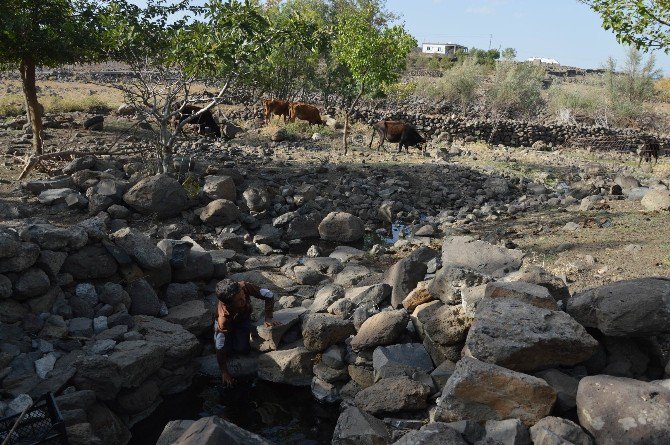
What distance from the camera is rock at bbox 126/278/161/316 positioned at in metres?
6.80

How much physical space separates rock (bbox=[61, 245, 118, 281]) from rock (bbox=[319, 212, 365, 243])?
4.81 meters

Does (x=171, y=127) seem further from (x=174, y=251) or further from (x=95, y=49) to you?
(x=174, y=251)

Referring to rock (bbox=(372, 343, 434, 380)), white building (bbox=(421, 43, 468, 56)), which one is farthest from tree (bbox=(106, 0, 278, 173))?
white building (bbox=(421, 43, 468, 56))

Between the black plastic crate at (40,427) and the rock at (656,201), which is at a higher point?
the rock at (656,201)

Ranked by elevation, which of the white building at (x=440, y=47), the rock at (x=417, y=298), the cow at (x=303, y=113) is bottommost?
the rock at (x=417, y=298)

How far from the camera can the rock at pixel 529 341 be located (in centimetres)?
464

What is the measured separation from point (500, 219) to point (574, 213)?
1374mm

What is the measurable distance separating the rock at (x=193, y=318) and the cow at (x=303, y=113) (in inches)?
567

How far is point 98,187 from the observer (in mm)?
10266

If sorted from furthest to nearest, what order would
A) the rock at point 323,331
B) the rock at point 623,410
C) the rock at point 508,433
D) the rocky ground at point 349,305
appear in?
1. the rock at point 323,331
2. the rocky ground at point 349,305
3. the rock at point 508,433
4. the rock at point 623,410

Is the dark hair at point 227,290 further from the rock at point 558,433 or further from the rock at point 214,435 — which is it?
the rock at point 558,433

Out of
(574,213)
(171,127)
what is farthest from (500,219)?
(171,127)

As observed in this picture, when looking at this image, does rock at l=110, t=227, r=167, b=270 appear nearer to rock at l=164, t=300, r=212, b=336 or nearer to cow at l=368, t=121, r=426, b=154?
rock at l=164, t=300, r=212, b=336

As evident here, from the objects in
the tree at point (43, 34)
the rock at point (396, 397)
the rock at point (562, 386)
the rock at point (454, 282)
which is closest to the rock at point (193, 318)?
the rock at point (396, 397)
